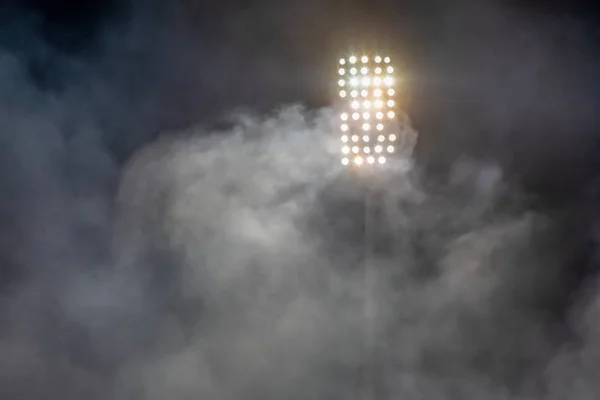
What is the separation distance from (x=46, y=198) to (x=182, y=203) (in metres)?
2.26

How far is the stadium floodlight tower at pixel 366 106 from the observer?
9.14 meters

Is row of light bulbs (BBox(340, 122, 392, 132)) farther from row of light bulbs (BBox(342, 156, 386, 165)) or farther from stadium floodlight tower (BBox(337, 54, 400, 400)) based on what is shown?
row of light bulbs (BBox(342, 156, 386, 165))

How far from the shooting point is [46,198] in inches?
420

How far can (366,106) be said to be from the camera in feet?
30.2

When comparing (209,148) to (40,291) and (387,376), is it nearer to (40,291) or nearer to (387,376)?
(40,291)

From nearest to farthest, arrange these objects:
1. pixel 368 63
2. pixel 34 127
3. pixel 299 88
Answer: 1. pixel 368 63
2. pixel 299 88
3. pixel 34 127

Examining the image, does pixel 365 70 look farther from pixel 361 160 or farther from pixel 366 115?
pixel 361 160

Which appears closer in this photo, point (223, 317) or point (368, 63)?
point (368, 63)

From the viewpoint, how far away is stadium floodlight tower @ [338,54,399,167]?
9141mm

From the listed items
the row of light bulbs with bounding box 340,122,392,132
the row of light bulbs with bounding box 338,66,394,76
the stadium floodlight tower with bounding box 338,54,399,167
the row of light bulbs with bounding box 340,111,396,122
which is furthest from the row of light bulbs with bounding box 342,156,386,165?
the row of light bulbs with bounding box 338,66,394,76

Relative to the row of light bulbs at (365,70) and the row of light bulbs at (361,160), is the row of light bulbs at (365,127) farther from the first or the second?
the row of light bulbs at (365,70)

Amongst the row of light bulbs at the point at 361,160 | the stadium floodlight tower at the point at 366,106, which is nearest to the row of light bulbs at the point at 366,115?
the stadium floodlight tower at the point at 366,106

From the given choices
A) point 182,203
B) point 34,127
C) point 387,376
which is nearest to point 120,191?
point 182,203

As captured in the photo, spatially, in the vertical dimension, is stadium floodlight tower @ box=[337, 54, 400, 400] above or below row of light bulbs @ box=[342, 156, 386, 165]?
above
